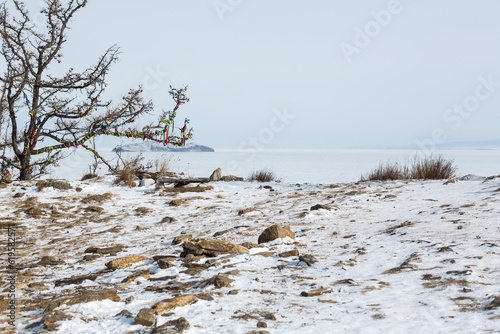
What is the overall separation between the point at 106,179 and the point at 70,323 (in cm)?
790

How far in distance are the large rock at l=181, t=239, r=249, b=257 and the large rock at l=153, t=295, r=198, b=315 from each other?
3.79ft

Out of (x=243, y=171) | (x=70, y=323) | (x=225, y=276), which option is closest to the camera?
(x=70, y=323)

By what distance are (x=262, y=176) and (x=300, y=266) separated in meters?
7.51

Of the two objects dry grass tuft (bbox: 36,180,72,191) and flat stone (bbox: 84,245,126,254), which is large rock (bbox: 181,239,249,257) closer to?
flat stone (bbox: 84,245,126,254)

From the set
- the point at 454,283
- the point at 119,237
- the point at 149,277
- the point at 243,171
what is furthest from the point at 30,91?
the point at 454,283

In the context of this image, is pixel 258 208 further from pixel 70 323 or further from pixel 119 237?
pixel 70 323

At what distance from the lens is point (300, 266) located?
134 inches

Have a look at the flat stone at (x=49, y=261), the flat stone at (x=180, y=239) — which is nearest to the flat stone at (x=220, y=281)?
the flat stone at (x=180, y=239)

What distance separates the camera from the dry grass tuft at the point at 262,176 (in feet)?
35.6

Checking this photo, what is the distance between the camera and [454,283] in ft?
8.74

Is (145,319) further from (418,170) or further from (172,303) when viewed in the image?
(418,170)

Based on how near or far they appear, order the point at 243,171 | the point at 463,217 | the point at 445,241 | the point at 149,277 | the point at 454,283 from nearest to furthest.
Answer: the point at 454,283 < the point at 149,277 < the point at 445,241 < the point at 463,217 < the point at 243,171

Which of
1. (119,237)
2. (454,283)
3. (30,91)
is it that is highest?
(30,91)

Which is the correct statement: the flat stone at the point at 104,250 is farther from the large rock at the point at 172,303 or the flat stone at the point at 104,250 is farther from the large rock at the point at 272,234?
the large rock at the point at 172,303
